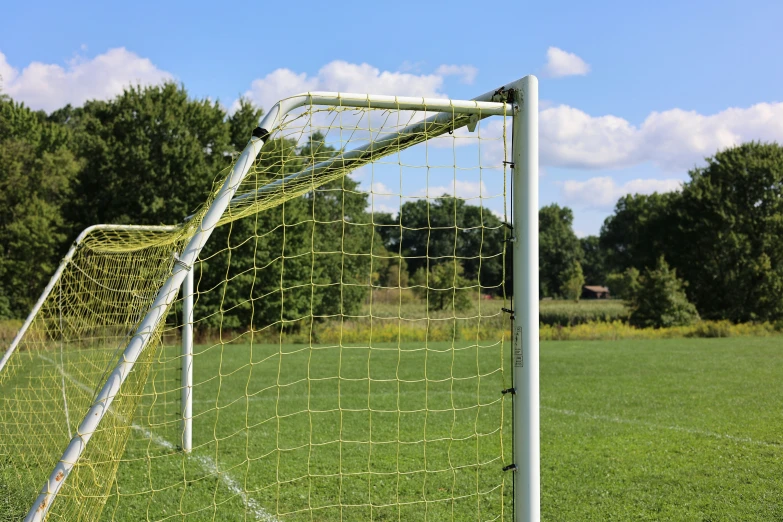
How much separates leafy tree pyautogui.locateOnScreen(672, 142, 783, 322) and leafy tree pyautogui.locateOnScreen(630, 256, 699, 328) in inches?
296

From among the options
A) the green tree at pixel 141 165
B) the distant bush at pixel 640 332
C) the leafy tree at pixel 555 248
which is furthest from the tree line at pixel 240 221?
the leafy tree at pixel 555 248

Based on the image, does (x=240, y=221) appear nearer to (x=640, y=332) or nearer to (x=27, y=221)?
(x=27, y=221)

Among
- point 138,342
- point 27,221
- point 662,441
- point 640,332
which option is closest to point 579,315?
point 640,332

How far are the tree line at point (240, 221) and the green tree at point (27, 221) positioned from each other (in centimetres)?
5

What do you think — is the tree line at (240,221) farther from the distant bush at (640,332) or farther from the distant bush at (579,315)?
the distant bush at (579,315)

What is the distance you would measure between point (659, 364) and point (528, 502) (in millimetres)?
12975

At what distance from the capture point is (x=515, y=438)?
10.9 ft

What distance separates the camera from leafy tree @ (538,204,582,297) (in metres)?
71.2

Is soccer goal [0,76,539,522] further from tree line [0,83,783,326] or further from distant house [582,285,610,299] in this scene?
distant house [582,285,610,299]

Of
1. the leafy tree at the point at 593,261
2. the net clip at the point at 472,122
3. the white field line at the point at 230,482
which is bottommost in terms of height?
the white field line at the point at 230,482

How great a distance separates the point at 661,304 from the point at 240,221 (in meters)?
17.7

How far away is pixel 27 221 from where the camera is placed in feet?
83.7

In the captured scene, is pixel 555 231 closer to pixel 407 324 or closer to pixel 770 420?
pixel 407 324

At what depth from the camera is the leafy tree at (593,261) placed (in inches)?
3268
